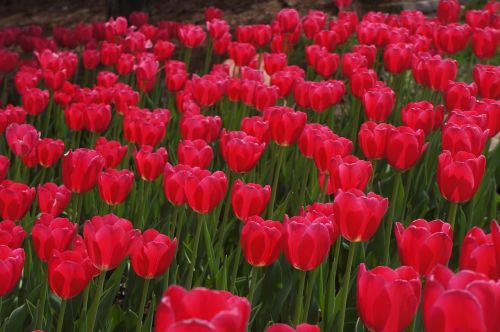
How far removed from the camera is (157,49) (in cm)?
467

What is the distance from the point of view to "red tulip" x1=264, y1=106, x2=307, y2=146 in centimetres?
281

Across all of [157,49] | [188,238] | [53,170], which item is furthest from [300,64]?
[188,238]

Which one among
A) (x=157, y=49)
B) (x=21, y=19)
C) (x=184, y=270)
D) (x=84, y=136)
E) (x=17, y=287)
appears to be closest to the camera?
(x=17, y=287)

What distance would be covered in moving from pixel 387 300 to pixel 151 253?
69 cm

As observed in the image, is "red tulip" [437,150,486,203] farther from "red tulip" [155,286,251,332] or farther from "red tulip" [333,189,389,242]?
"red tulip" [155,286,251,332]

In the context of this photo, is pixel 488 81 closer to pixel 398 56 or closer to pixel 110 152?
pixel 398 56

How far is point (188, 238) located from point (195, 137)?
0.42 meters

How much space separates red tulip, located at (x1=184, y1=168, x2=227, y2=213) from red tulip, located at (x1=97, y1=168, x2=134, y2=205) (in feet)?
0.89

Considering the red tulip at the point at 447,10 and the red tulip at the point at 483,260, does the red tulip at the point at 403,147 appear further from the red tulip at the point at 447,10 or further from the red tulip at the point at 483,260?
the red tulip at the point at 447,10

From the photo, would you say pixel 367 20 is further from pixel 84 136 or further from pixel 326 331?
pixel 326 331

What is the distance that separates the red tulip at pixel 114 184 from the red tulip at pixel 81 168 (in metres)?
0.03

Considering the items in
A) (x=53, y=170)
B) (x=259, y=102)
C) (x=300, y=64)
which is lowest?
(x=300, y=64)

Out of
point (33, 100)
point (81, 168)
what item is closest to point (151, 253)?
point (81, 168)

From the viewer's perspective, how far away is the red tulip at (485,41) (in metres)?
4.20
